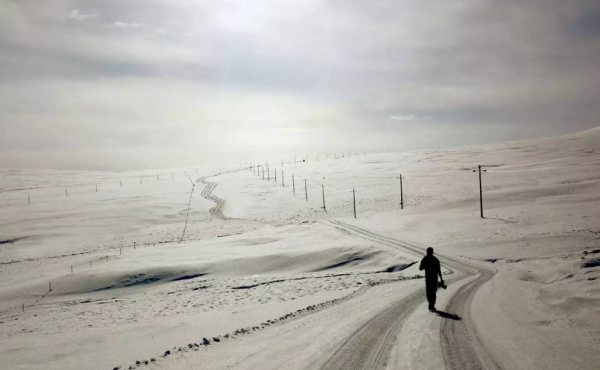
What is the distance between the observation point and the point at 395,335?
36.4ft

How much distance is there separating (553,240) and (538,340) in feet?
72.8

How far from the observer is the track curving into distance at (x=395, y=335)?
9078mm

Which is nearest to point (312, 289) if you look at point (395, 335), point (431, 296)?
point (431, 296)

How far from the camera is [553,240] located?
28375 mm

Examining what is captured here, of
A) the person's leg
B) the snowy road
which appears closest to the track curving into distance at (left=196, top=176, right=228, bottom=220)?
the snowy road

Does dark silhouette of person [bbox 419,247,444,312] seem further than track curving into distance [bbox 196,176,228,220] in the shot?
No

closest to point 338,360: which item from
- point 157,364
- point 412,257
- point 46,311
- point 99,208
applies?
point 157,364

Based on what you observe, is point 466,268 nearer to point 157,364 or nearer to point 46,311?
point 157,364

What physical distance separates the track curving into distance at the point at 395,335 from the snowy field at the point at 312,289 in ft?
0.19

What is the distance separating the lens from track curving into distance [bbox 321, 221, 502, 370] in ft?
29.8

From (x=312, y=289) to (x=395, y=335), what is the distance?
10612mm

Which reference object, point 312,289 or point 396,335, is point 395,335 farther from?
point 312,289

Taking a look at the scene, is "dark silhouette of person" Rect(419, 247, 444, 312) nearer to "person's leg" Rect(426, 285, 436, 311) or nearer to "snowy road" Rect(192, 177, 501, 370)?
"person's leg" Rect(426, 285, 436, 311)

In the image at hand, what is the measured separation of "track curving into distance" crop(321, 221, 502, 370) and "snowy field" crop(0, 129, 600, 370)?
0.19 feet
